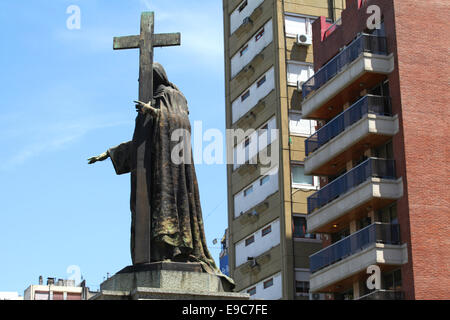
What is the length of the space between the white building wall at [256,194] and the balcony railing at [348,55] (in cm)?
681

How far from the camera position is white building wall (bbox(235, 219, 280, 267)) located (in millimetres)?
57000

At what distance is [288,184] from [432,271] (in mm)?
15559

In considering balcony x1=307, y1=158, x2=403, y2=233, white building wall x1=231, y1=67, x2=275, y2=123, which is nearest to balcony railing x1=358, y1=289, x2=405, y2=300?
balcony x1=307, y1=158, x2=403, y2=233

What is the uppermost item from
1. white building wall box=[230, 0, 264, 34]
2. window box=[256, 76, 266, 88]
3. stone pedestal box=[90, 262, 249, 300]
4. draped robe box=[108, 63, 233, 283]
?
white building wall box=[230, 0, 264, 34]

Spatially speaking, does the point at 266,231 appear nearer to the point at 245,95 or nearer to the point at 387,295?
the point at 245,95

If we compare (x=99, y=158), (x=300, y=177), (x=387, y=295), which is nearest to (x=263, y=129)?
(x=300, y=177)

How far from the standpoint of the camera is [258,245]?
194ft

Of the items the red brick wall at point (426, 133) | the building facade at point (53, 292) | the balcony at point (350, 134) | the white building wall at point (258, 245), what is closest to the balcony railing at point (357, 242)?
the red brick wall at point (426, 133)

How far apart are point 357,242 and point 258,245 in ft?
45.4

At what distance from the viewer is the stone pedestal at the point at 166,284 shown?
16.7 metres

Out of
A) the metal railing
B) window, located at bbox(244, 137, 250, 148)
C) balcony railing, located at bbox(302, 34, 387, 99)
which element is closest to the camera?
balcony railing, located at bbox(302, 34, 387, 99)

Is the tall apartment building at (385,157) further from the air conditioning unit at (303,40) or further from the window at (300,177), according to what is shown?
the air conditioning unit at (303,40)

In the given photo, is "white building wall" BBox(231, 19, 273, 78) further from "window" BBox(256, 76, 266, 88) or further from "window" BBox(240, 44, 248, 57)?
"window" BBox(256, 76, 266, 88)

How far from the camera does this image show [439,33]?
156ft
